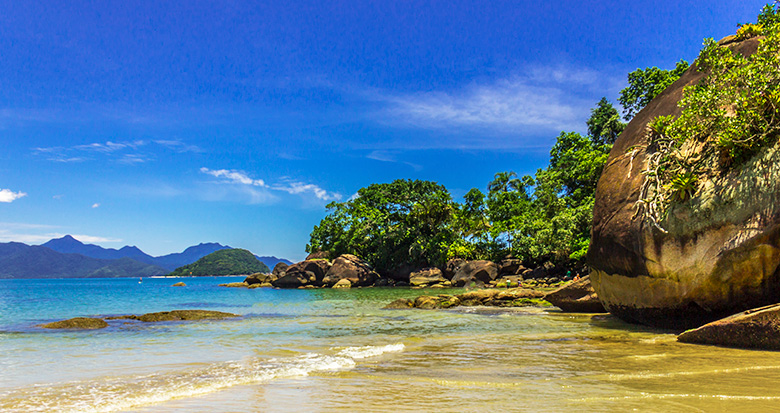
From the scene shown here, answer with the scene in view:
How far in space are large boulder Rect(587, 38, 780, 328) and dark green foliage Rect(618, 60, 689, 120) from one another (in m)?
20.1

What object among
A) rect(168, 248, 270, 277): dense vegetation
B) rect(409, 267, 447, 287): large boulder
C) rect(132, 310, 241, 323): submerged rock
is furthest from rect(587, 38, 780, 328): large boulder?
rect(168, 248, 270, 277): dense vegetation

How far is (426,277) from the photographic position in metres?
45.2

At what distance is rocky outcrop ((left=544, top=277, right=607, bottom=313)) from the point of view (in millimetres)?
15125

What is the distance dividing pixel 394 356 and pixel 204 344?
15.3ft

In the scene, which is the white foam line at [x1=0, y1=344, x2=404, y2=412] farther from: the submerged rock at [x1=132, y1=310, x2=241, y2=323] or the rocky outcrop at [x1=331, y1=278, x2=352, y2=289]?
the rocky outcrop at [x1=331, y1=278, x2=352, y2=289]

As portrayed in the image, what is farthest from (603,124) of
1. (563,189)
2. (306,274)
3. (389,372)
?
(389,372)

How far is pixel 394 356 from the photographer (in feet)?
26.1

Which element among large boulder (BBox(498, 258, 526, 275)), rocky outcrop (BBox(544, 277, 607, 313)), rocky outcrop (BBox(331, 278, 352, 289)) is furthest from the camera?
rocky outcrop (BBox(331, 278, 352, 289))

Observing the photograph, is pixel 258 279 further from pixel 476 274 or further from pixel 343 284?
pixel 476 274

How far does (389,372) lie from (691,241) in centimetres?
631

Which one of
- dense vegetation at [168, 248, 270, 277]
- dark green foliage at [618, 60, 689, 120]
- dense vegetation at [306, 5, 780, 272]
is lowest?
dense vegetation at [168, 248, 270, 277]

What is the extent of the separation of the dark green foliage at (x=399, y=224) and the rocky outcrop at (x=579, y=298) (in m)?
31.5

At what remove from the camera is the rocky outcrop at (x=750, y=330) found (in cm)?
702

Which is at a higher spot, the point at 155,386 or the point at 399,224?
the point at 399,224
